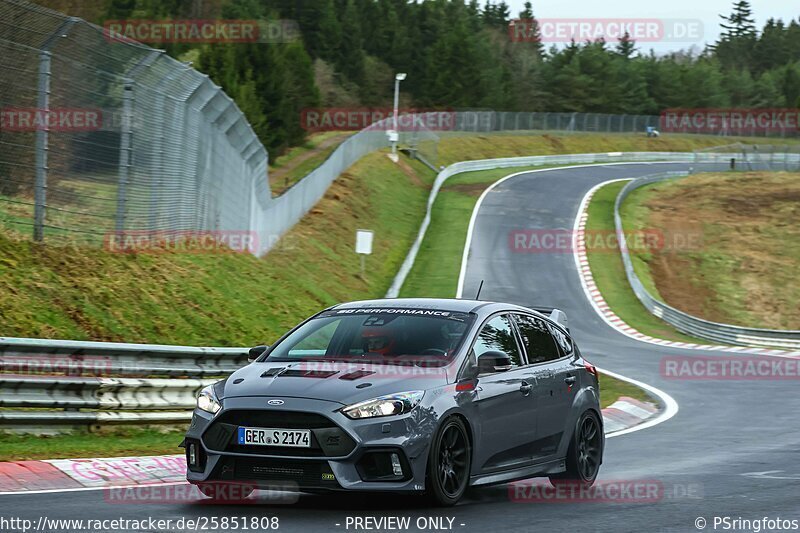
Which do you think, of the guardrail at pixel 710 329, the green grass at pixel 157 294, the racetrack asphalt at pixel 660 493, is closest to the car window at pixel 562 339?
the racetrack asphalt at pixel 660 493

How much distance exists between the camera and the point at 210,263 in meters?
21.1

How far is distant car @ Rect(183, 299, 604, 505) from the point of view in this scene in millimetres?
7516

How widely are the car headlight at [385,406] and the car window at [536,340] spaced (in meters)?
2.03

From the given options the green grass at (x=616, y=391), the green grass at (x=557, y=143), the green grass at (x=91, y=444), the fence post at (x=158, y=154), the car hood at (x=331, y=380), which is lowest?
the green grass at (x=616, y=391)

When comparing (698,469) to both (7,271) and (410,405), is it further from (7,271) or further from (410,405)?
(7,271)

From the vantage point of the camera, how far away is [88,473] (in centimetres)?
907

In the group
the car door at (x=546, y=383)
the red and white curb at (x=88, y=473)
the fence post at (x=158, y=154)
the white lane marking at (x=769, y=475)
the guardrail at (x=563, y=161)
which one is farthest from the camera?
the guardrail at (x=563, y=161)

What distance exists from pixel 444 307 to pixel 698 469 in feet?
12.5

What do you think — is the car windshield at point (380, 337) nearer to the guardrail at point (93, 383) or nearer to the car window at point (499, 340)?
the car window at point (499, 340)

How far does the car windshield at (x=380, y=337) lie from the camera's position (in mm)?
8602

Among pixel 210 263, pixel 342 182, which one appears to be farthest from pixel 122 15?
pixel 210 263

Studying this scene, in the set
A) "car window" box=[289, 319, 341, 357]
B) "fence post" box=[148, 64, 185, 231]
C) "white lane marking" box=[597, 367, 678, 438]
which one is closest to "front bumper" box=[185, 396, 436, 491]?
"car window" box=[289, 319, 341, 357]

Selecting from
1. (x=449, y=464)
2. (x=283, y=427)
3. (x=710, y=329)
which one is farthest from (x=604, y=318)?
(x=283, y=427)

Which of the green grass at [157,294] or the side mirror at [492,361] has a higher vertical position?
the side mirror at [492,361]
